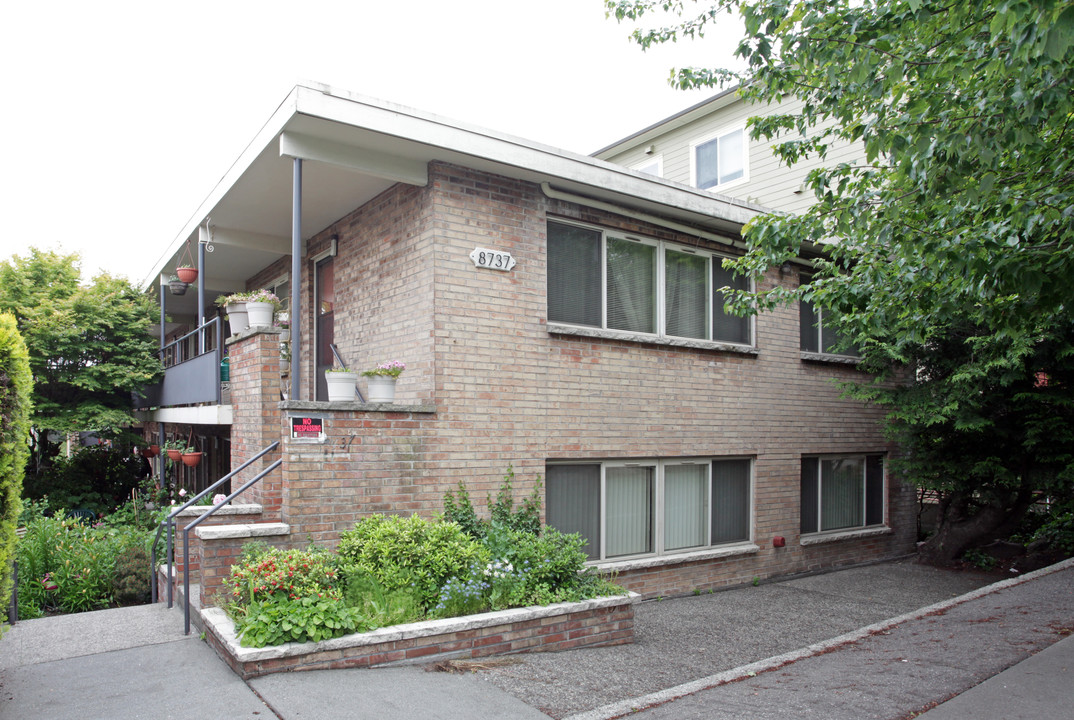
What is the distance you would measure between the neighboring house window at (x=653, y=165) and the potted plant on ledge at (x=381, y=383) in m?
11.2

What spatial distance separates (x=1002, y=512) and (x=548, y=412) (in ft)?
24.7

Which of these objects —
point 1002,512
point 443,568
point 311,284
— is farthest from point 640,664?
point 1002,512

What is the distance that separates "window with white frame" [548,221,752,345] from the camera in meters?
8.62

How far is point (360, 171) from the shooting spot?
7.52 m

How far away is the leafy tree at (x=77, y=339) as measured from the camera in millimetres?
12984

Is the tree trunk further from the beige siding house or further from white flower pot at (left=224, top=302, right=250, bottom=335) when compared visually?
white flower pot at (left=224, top=302, right=250, bottom=335)

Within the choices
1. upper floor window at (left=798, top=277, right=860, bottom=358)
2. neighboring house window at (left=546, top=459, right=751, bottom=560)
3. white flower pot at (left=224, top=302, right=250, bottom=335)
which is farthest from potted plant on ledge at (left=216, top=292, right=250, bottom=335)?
upper floor window at (left=798, top=277, right=860, bottom=358)

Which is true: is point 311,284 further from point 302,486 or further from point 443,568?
point 443,568

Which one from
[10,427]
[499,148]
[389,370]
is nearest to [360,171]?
[499,148]

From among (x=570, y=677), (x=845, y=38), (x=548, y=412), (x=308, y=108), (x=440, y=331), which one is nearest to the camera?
(x=570, y=677)

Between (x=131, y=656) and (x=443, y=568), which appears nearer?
Result: (x=131, y=656)

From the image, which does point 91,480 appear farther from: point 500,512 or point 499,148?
point 499,148

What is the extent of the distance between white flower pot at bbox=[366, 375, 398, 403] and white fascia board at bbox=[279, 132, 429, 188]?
2.00 m

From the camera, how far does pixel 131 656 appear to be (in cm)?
562
